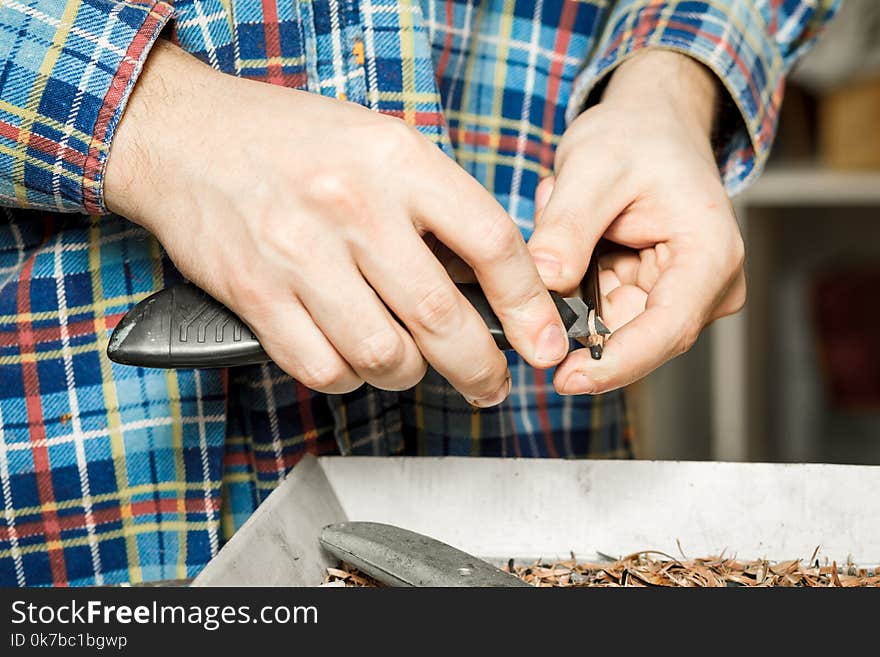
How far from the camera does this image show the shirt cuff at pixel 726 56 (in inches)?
23.5

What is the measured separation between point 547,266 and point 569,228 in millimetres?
34

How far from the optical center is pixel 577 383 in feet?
1.56

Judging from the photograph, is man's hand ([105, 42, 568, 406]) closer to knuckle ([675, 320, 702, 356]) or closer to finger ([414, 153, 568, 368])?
finger ([414, 153, 568, 368])

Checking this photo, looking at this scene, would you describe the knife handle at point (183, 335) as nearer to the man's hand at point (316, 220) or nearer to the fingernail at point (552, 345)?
the man's hand at point (316, 220)

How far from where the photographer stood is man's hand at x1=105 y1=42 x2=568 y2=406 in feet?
1.26

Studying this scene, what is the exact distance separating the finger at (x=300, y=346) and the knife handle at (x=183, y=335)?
14mm

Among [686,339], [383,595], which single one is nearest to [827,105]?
[686,339]

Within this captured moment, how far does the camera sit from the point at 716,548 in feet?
1.56

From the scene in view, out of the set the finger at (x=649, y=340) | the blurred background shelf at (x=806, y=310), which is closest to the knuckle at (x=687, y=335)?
the finger at (x=649, y=340)

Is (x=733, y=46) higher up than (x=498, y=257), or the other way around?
(x=733, y=46)

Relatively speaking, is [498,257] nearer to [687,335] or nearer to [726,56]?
[687,335]

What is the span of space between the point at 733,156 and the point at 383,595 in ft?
1.46

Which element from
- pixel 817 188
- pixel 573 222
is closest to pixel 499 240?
pixel 573 222

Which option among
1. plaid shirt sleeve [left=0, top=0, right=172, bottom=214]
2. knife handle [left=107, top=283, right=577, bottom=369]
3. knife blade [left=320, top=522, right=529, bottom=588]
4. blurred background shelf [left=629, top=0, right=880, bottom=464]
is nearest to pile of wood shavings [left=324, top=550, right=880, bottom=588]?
knife blade [left=320, top=522, right=529, bottom=588]
